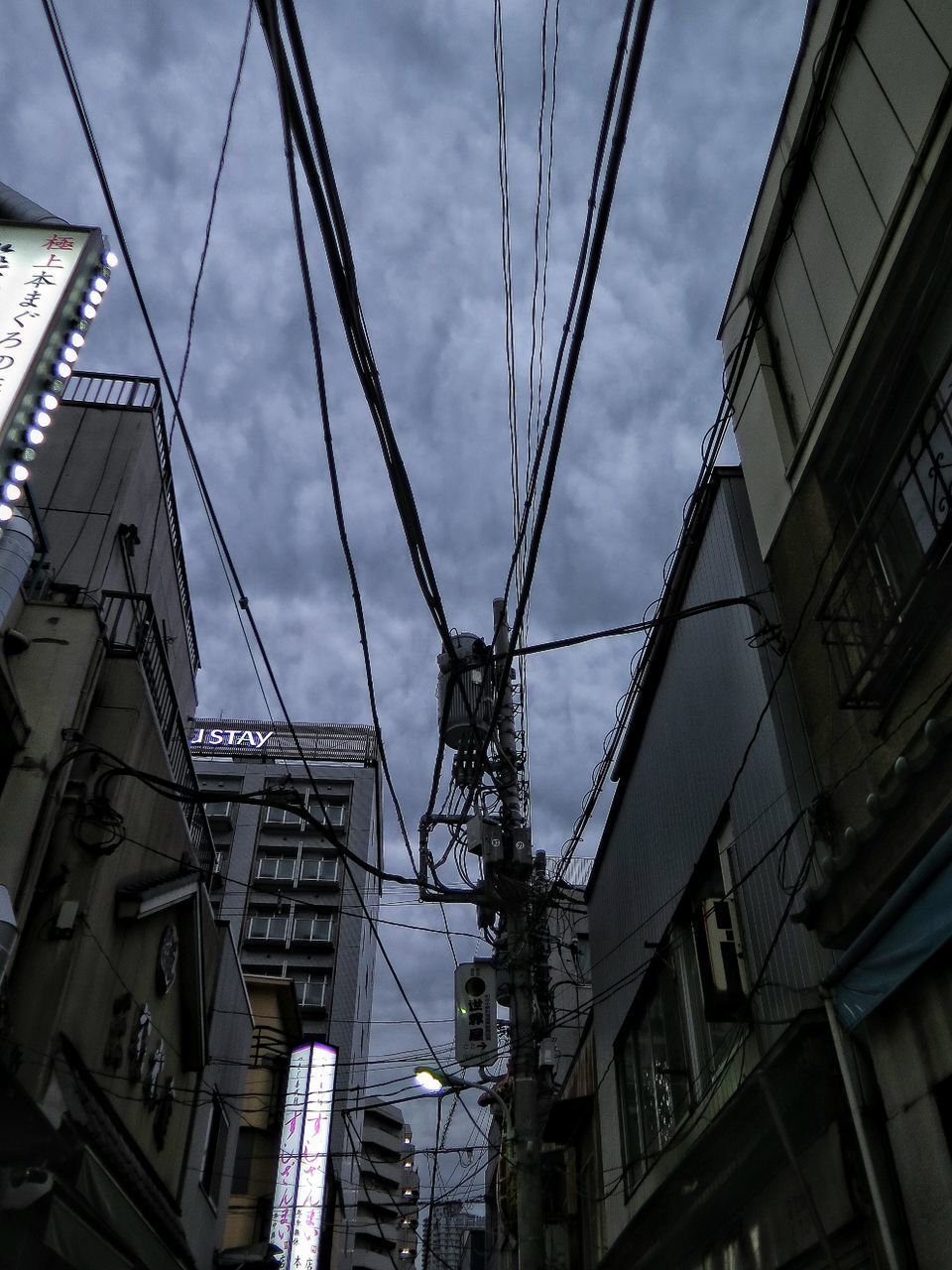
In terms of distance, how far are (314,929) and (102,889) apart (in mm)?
48768

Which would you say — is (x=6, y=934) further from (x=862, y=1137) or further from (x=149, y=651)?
(x=862, y=1137)

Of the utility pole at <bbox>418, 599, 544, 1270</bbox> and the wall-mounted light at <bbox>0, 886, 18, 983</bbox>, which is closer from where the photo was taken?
the wall-mounted light at <bbox>0, 886, 18, 983</bbox>

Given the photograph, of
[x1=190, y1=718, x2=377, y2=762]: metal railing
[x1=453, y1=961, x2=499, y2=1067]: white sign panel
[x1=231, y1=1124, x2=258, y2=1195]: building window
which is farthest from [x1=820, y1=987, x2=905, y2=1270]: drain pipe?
[x1=190, y1=718, x2=377, y2=762]: metal railing

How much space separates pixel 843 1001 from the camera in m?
6.19

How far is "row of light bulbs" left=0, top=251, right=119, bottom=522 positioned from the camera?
761cm

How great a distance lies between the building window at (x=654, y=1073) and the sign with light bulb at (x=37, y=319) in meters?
9.21

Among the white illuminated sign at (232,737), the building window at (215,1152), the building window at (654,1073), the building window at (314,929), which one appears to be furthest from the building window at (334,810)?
the building window at (654,1073)

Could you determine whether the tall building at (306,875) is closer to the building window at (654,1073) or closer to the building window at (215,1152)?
the building window at (215,1152)

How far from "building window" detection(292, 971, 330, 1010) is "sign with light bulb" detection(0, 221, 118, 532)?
2036 inches

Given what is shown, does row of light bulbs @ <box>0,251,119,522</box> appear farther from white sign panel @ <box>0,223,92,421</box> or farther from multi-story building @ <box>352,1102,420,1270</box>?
multi-story building @ <box>352,1102,420,1270</box>

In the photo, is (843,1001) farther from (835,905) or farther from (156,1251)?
(156,1251)

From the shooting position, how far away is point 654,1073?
38.3 feet

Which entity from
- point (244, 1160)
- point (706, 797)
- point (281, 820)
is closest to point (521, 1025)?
point (706, 797)

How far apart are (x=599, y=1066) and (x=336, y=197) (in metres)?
15.1
